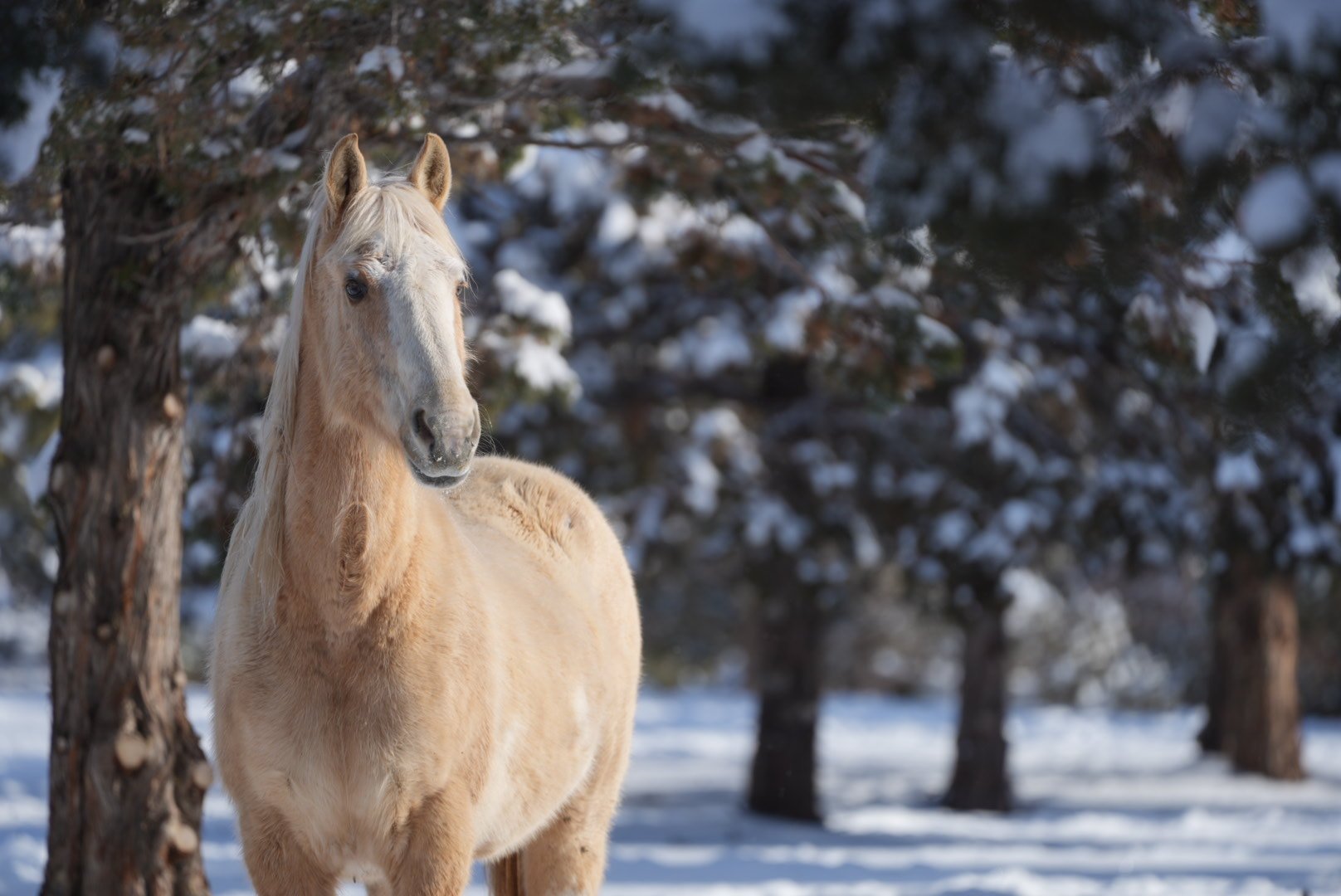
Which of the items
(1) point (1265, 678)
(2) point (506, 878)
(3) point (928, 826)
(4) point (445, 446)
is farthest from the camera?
(1) point (1265, 678)

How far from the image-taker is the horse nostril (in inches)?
125

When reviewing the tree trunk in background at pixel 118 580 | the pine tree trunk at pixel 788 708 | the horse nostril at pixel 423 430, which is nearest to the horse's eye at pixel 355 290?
the horse nostril at pixel 423 430

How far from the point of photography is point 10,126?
3689mm

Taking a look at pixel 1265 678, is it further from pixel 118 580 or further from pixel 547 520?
pixel 118 580

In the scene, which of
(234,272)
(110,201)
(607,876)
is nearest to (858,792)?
(607,876)

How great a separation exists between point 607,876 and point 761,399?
409 cm

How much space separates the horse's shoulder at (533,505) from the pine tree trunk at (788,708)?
6.33 metres

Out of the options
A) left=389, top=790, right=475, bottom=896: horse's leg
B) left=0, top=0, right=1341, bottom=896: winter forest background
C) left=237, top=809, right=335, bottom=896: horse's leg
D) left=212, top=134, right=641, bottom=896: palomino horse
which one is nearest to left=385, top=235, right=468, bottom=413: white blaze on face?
left=212, top=134, right=641, bottom=896: palomino horse

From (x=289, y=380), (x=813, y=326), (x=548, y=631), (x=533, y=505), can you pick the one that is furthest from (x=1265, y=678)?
(x=289, y=380)

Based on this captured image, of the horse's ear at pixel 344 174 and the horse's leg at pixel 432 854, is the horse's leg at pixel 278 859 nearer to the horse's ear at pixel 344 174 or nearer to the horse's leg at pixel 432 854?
the horse's leg at pixel 432 854

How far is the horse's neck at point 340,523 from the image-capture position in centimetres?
353

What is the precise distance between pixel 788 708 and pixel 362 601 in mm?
8346

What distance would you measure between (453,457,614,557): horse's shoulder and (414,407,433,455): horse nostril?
1.55 m

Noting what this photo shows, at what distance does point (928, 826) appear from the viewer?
446 inches
